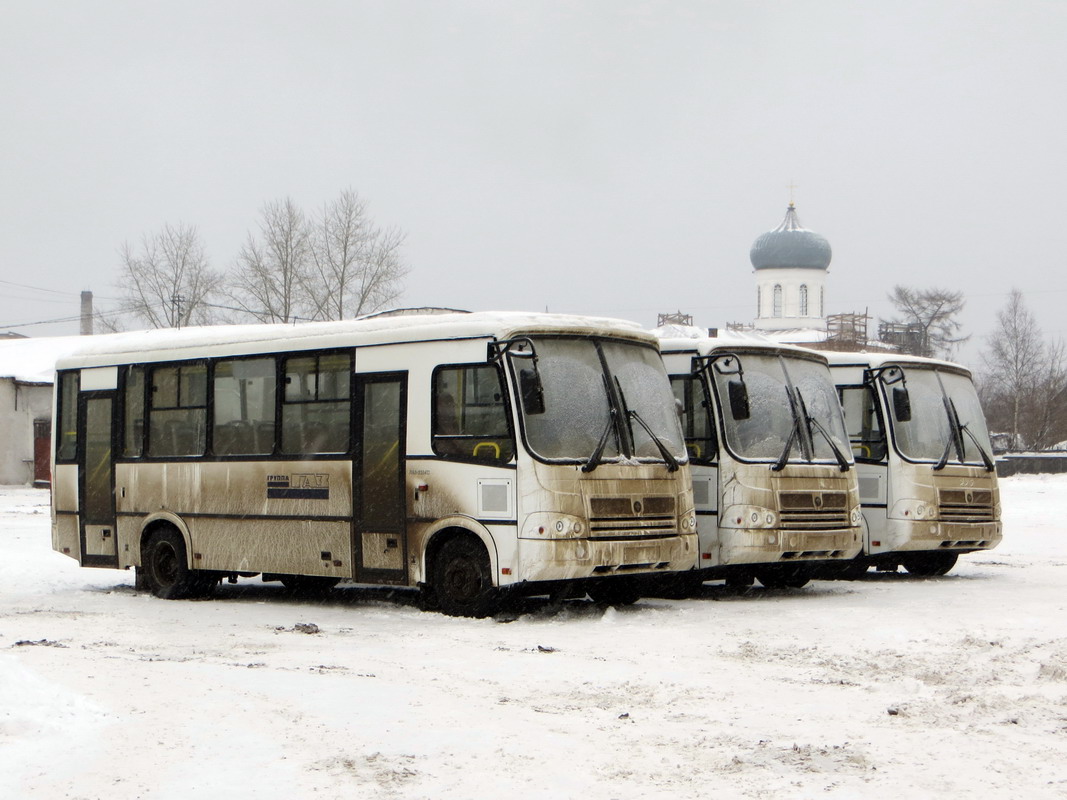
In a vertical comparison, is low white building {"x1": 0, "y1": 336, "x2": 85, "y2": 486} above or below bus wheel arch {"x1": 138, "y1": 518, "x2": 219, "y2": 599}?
above

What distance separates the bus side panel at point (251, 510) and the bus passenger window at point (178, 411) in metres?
0.22

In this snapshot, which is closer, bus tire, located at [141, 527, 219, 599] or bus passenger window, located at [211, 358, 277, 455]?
bus passenger window, located at [211, 358, 277, 455]

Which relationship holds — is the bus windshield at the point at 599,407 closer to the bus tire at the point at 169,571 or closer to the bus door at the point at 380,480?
the bus door at the point at 380,480

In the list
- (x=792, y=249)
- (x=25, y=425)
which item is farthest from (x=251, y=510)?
(x=792, y=249)

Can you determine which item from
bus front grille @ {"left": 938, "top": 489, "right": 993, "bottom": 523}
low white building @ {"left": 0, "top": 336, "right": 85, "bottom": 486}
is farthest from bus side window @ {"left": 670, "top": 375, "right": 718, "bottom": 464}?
low white building @ {"left": 0, "top": 336, "right": 85, "bottom": 486}

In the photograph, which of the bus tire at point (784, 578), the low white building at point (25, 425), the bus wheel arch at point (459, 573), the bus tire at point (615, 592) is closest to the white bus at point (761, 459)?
the bus tire at point (784, 578)

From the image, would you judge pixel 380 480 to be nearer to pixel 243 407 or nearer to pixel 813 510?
pixel 243 407

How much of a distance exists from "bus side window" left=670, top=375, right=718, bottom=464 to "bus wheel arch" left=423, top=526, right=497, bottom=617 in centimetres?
331

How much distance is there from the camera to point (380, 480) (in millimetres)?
14719

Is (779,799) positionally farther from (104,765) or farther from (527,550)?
(527,550)

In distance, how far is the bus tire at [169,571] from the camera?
55.2ft

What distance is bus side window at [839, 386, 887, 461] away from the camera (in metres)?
19.1

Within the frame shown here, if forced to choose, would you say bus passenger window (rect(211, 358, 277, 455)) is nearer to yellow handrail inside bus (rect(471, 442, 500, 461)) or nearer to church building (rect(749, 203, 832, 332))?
yellow handrail inside bus (rect(471, 442, 500, 461))

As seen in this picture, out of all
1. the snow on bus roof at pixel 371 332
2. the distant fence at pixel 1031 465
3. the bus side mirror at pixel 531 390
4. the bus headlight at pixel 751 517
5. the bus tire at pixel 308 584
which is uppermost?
the snow on bus roof at pixel 371 332
